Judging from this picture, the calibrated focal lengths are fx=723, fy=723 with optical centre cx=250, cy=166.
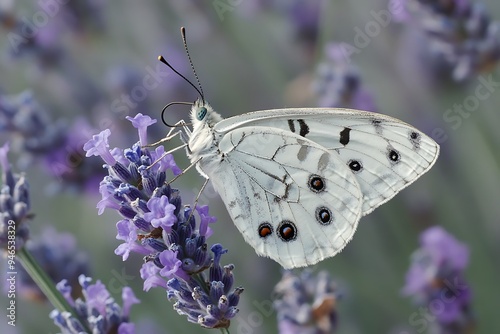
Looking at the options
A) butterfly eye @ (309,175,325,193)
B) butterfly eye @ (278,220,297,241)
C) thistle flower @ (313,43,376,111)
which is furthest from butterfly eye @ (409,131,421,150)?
thistle flower @ (313,43,376,111)

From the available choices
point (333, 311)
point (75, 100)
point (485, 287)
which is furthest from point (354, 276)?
point (75, 100)

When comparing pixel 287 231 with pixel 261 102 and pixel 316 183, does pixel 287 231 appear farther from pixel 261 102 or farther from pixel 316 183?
pixel 261 102

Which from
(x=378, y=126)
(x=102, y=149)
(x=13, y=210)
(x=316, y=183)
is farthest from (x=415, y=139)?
(x=13, y=210)

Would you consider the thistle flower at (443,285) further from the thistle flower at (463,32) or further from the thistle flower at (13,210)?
the thistle flower at (13,210)

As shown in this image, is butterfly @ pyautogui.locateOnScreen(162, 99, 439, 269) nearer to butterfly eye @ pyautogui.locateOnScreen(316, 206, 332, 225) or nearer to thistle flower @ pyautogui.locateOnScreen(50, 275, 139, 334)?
butterfly eye @ pyautogui.locateOnScreen(316, 206, 332, 225)

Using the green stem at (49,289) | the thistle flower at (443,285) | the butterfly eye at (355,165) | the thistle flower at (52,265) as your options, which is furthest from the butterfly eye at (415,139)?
the thistle flower at (52,265)

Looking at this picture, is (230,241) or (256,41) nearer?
(230,241)

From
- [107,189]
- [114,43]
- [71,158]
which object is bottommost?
[107,189]

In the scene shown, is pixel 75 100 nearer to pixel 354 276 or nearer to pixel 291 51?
pixel 291 51
